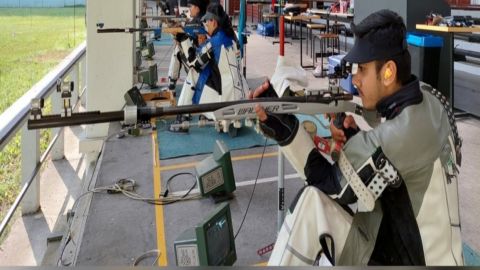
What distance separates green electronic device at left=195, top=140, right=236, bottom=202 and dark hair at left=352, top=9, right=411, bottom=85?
175 centimetres

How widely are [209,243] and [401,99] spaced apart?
1049 mm

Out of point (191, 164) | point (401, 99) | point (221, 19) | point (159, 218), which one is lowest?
point (159, 218)

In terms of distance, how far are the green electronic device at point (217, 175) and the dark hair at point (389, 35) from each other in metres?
1.75

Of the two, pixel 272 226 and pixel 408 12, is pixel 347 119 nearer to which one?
pixel 272 226

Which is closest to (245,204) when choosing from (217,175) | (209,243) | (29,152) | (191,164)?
(217,175)

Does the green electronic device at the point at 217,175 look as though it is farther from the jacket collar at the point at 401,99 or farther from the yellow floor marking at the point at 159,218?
the jacket collar at the point at 401,99

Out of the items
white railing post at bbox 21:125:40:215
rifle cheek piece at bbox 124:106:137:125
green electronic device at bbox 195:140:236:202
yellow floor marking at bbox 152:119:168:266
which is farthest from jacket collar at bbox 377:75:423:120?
white railing post at bbox 21:125:40:215

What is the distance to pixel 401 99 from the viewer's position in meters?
1.33

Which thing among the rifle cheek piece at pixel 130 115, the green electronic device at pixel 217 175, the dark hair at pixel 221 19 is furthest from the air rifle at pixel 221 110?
the dark hair at pixel 221 19

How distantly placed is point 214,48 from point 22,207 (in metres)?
2.13

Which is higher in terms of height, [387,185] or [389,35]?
[389,35]

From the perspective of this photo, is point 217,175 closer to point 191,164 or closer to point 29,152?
point 191,164

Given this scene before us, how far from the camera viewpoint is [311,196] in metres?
1.39

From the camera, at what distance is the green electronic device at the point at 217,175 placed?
3.01 m
